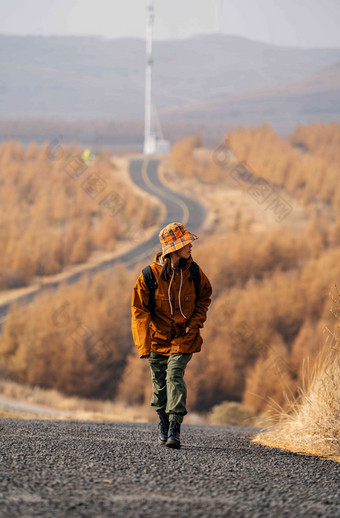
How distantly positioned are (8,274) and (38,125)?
11664 cm

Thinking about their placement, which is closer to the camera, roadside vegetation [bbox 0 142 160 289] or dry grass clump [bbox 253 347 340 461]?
dry grass clump [bbox 253 347 340 461]

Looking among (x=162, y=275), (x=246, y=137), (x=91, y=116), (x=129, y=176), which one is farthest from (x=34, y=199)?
(x=91, y=116)

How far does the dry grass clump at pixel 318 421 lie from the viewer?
607 cm

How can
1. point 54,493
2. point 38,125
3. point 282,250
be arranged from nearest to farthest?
1. point 54,493
2. point 282,250
3. point 38,125

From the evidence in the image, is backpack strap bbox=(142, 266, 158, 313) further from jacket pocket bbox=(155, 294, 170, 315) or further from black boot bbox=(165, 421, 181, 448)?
black boot bbox=(165, 421, 181, 448)

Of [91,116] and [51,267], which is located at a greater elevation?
[91,116]

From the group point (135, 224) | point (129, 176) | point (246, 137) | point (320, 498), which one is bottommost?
point (320, 498)

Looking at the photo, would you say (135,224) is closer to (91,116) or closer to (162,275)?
(162,275)

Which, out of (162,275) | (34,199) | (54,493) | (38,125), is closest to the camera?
(54,493)

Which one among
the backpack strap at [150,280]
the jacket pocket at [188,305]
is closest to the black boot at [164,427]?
the jacket pocket at [188,305]

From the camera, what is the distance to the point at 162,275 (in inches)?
220

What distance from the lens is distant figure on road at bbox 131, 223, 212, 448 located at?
5598mm

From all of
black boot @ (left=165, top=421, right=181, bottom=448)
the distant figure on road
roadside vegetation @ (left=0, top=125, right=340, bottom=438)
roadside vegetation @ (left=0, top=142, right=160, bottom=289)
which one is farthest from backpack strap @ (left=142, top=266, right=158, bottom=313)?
roadside vegetation @ (left=0, top=142, right=160, bottom=289)

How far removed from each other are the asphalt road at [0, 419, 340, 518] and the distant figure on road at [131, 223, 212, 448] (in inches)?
17.4
